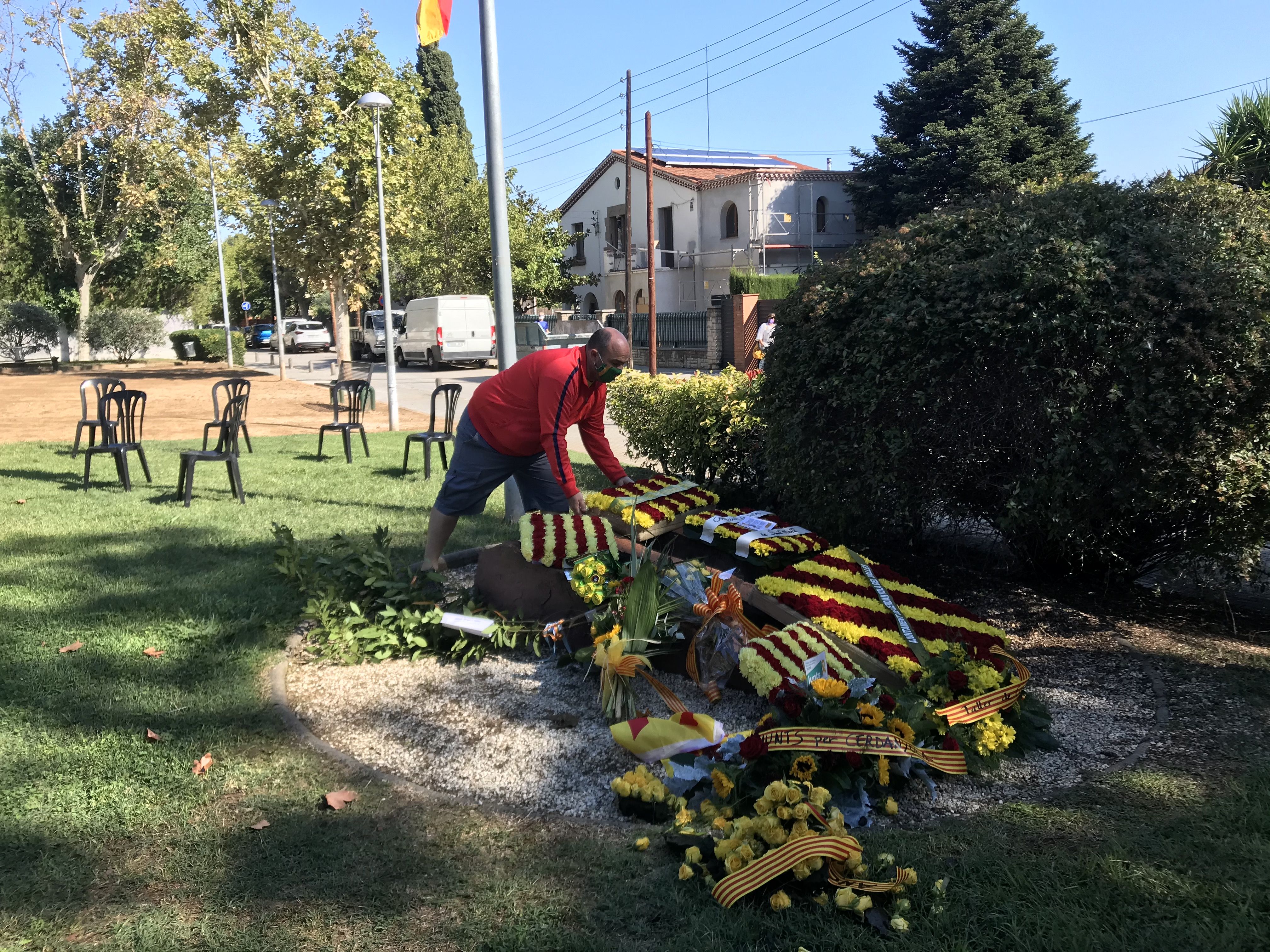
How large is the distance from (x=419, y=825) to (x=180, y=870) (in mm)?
729

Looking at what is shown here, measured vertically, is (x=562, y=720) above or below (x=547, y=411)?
below

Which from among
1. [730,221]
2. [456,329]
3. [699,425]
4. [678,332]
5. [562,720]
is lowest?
[562,720]

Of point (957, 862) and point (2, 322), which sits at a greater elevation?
point (2, 322)

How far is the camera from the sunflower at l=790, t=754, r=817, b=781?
3129 millimetres

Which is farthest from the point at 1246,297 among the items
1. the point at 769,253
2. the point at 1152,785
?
the point at 769,253

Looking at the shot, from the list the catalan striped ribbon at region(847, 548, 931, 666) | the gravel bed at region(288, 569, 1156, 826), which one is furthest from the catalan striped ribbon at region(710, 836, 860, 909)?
the catalan striped ribbon at region(847, 548, 931, 666)

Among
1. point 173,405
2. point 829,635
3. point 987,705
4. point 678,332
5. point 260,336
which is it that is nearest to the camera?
point 987,705

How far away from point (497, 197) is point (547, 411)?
8.82 feet

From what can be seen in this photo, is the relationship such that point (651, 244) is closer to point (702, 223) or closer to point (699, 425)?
point (702, 223)

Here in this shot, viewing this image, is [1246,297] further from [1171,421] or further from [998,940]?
[998,940]

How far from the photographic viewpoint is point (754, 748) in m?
3.22

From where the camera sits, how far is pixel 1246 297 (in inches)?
162

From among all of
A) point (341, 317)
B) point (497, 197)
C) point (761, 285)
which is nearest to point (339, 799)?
point (497, 197)

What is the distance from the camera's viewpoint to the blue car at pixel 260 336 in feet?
196
